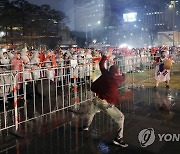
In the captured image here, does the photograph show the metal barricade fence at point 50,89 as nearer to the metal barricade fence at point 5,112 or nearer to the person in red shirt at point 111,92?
the metal barricade fence at point 5,112

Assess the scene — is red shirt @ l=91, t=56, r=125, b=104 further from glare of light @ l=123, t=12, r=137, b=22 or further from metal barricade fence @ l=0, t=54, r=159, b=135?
glare of light @ l=123, t=12, r=137, b=22

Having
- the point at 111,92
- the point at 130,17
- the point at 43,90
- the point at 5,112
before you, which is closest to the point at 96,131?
the point at 111,92

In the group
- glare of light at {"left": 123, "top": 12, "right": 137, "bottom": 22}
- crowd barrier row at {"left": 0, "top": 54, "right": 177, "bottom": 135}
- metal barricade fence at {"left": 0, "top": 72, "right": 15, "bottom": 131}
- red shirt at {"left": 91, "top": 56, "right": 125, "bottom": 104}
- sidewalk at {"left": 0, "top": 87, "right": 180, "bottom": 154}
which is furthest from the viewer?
glare of light at {"left": 123, "top": 12, "right": 137, "bottom": 22}

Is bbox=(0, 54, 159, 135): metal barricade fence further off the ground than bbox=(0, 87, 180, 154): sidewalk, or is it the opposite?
bbox=(0, 54, 159, 135): metal barricade fence

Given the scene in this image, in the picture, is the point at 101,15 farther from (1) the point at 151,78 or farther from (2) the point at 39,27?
(1) the point at 151,78

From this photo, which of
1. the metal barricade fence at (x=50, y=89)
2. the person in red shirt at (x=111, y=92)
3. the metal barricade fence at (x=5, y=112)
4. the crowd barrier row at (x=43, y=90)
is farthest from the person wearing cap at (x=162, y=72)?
→ the metal barricade fence at (x=5, y=112)

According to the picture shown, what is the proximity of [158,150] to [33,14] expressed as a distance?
47890 millimetres

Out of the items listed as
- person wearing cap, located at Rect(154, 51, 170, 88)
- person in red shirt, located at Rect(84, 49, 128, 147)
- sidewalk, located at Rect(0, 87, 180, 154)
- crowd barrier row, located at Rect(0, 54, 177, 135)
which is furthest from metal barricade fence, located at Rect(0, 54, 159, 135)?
person wearing cap, located at Rect(154, 51, 170, 88)

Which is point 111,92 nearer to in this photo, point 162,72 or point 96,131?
point 96,131

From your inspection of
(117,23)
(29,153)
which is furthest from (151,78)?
(117,23)

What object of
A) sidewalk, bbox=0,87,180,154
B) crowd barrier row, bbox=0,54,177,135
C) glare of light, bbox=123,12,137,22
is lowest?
sidewalk, bbox=0,87,180,154

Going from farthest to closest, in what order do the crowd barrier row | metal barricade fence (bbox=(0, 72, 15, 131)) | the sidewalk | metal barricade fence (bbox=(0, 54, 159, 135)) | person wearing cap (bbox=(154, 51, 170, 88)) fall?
person wearing cap (bbox=(154, 51, 170, 88)), metal barricade fence (bbox=(0, 54, 159, 135)), the crowd barrier row, metal barricade fence (bbox=(0, 72, 15, 131)), the sidewalk

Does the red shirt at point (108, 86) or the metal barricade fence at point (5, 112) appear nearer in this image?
the red shirt at point (108, 86)

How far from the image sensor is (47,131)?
20.8ft
